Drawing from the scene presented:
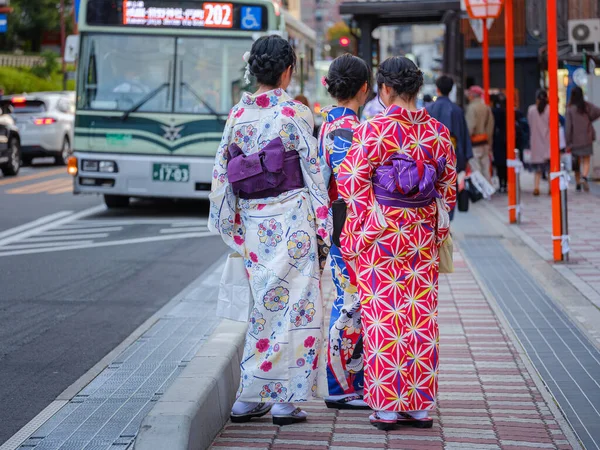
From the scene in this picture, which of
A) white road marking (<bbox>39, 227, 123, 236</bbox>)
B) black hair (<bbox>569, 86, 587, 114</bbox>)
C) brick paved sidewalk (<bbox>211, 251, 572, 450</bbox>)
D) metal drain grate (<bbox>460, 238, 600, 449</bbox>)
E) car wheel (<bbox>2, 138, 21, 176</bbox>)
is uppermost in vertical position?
black hair (<bbox>569, 86, 587, 114</bbox>)

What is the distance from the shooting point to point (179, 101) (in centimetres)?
1561

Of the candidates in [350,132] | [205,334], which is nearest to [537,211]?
[205,334]

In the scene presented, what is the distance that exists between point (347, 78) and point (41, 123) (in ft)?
79.4

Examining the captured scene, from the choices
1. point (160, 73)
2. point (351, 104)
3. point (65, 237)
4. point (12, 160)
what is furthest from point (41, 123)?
point (351, 104)

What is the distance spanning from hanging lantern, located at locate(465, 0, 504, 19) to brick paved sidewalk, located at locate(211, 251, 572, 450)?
10.9m

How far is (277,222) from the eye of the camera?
514 centimetres

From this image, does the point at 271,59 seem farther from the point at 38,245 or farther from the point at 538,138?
the point at 538,138

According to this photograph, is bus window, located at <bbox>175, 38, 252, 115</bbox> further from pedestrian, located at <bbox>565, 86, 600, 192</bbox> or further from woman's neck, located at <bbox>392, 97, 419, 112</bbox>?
woman's neck, located at <bbox>392, 97, 419, 112</bbox>

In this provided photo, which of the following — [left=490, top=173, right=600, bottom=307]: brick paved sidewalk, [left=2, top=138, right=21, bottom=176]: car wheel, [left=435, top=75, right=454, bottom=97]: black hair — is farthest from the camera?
[left=2, top=138, right=21, bottom=176]: car wheel

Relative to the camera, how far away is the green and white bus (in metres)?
15.5

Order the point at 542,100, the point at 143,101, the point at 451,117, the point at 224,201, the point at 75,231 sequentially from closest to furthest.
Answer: the point at 224,201, the point at 451,117, the point at 75,231, the point at 143,101, the point at 542,100

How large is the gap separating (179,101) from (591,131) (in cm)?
774

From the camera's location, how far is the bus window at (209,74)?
1549cm

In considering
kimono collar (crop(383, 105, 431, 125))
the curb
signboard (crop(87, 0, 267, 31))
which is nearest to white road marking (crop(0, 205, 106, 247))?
signboard (crop(87, 0, 267, 31))
